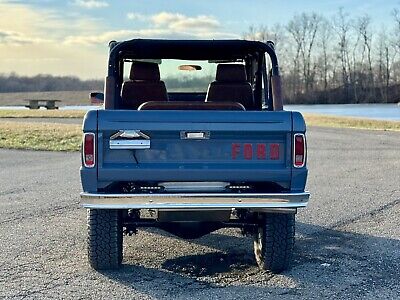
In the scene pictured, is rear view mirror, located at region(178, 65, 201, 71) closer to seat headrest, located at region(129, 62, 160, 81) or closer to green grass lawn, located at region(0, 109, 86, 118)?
seat headrest, located at region(129, 62, 160, 81)

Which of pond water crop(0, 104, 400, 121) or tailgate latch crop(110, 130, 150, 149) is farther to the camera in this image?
pond water crop(0, 104, 400, 121)

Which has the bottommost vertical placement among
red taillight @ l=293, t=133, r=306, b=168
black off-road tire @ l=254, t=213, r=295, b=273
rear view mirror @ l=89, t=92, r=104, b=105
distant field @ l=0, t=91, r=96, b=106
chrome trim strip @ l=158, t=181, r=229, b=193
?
black off-road tire @ l=254, t=213, r=295, b=273

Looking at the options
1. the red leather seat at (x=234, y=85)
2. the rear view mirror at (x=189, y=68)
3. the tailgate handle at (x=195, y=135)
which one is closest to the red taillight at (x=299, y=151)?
the tailgate handle at (x=195, y=135)

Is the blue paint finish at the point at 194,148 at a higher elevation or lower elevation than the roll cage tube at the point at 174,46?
lower

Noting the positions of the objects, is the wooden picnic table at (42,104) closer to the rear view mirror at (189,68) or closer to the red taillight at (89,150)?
the rear view mirror at (189,68)

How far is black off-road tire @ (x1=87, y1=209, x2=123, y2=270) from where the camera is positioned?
4.52m

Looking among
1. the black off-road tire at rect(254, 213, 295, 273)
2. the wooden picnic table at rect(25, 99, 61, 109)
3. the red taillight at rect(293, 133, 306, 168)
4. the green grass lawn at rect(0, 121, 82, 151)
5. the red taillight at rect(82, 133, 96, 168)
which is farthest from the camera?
the wooden picnic table at rect(25, 99, 61, 109)

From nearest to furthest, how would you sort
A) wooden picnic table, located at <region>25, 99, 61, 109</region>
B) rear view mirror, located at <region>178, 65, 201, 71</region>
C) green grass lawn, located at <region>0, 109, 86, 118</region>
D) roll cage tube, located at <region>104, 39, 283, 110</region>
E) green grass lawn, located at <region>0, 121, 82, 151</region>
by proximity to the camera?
roll cage tube, located at <region>104, 39, 283, 110</region> → rear view mirror, located at <region>178, 65, 201, 71</region> → green grass lawn, located at <region>0, 121, 82, 151</region> → green grass lawn, located at <region>0, 109, 86, 118</region> → wooden picnic table, located at <region>25, 99, 61, 109</region>

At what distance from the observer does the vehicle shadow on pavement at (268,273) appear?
446cm

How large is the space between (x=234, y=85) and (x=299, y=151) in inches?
84.8

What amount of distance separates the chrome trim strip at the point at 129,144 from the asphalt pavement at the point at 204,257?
47.6 inches

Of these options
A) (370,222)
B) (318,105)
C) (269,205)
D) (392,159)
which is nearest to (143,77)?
(269,205)

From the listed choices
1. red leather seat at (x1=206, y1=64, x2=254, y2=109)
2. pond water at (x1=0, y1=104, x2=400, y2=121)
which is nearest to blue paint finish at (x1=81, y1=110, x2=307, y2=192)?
red leather seat at (x1=206, y1=64, x2=254, y2=109)

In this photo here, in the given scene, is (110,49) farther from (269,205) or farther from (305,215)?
(305,215)
